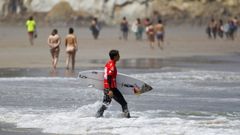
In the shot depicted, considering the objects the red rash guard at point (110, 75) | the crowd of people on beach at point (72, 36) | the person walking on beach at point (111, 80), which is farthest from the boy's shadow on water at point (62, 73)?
the red rash guard at point (110, 75)

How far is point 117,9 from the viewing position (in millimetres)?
54875

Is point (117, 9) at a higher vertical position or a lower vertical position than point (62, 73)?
higher

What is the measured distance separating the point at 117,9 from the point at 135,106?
39.3 meters

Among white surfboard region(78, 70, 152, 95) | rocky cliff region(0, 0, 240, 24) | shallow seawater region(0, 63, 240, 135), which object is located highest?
rocky cliff region(0, 0, 240, 24)

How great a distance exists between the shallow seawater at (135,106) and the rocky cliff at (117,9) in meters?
31.2

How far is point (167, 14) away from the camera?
53.9 m

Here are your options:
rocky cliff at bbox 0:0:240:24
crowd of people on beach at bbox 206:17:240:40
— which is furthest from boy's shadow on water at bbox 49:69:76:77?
rocky cliff at bbox 0:0:240:24

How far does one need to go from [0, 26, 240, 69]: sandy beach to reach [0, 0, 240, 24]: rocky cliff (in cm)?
351

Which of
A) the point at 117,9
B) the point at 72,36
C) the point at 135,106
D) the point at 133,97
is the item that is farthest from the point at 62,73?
the point at 117,9

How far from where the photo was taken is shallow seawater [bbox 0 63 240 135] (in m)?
12.7

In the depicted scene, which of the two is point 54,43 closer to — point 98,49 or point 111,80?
point 98,49

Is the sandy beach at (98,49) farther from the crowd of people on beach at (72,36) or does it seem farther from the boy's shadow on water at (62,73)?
the boy's shadow on water at (62,73)

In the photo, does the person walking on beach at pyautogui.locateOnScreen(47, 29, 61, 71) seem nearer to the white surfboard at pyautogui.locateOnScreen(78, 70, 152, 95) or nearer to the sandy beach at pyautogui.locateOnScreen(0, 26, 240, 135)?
the sandy beach at pyautogui.locateOnScreen(0, 26, 240, 135)

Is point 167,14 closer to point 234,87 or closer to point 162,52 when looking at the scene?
point 162,52
